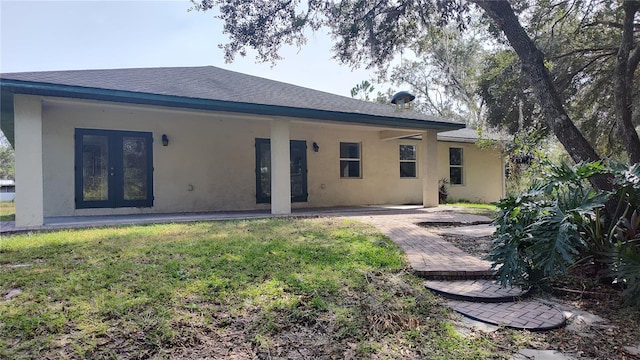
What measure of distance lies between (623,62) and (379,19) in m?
5.37

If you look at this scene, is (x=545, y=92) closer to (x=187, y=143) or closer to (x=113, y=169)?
(x=187, y=143)

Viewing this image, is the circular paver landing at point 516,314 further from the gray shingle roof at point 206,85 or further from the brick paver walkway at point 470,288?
the gray shingle roof at point 206,85

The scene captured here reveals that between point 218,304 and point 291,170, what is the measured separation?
27.2ft

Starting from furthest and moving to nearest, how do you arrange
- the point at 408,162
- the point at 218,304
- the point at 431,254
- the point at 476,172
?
1. the point at 476,172
2. the point at 408,162
3. the point at 431,254
4. the point at 218,304

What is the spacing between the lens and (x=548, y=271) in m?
3.43

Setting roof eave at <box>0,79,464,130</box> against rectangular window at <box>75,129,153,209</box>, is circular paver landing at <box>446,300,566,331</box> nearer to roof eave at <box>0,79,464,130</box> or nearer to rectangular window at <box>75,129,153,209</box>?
roof eave at <box>0,79,464,130</box>

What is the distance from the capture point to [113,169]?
9.18 metres

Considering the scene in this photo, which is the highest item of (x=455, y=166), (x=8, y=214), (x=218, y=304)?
(x=455, y=166)

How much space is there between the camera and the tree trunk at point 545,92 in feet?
18.1

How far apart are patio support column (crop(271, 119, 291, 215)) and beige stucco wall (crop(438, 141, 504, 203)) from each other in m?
7.87

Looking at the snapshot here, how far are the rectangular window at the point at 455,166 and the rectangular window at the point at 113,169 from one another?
11.1m

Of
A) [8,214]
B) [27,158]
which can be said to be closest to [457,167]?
[27,158]

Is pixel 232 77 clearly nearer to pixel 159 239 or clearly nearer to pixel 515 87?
pixel 159 239

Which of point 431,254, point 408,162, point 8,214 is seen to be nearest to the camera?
point 431,254
